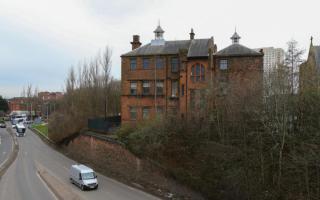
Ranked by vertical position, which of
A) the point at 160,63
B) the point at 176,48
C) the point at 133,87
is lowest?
the point at 133,87

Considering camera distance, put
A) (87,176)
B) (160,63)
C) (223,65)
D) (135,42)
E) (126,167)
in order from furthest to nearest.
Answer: (135,42) → (160,63) → (223,65) → (126,167) → (87,176)

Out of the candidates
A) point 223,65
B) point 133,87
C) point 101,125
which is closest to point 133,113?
point 133,87

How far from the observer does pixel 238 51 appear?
3300cm

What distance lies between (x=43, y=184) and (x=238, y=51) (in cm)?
2577

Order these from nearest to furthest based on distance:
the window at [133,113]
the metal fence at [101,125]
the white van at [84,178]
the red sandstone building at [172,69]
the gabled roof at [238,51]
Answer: the white van at [84,178] → the gabled roof at [238,51] → the red sandstone building at [172,69] → the window at [133,113] → the metal fence at [101,125]

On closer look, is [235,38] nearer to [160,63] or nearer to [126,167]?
[160,63]

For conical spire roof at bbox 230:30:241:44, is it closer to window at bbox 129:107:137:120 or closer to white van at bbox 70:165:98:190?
window at bbox 129:107:137:120

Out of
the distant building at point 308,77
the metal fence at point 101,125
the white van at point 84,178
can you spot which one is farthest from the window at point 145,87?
the distant building at point 308,77

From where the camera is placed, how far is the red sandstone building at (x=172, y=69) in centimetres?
3281

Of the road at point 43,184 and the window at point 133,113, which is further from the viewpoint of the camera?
the window at point 133,113

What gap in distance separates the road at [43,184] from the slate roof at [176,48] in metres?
16.8

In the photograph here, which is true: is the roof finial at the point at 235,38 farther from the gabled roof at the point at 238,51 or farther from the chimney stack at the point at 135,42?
the chimney stack at the point at 135,42

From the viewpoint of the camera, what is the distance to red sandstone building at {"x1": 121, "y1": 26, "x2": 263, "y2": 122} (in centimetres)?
3281

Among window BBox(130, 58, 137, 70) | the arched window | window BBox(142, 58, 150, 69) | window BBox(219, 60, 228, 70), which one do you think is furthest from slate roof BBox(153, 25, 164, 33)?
window BBox(219, 60, 228, 70)
